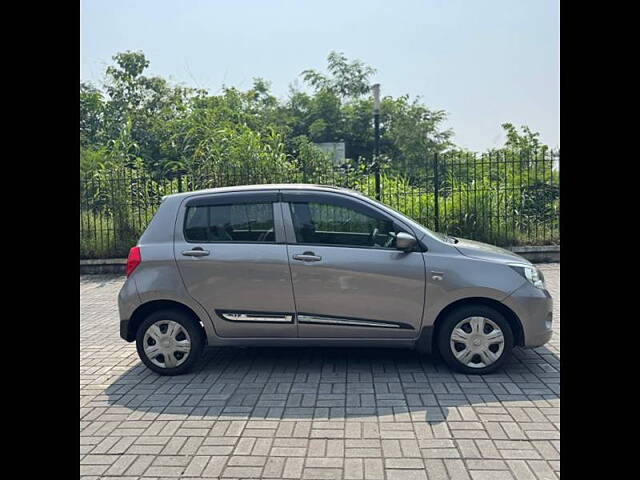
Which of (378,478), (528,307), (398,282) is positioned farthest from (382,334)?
(378,478)

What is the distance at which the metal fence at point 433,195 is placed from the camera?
40.6 ft

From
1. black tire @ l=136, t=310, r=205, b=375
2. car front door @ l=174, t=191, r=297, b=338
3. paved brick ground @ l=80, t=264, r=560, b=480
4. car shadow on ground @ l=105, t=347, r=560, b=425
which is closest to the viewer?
paved brick ground @ l=80, t=264, r=560, b=480

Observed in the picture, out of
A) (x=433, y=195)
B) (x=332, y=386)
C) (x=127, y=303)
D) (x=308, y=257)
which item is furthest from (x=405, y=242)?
(x=433, y=195)

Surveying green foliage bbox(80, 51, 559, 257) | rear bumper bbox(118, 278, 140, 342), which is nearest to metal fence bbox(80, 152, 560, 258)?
green foliage bbox(80, 51, 559, 257)

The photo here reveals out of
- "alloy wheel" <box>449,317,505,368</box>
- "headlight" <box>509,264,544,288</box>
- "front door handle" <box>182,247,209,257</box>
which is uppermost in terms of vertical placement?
"front door handle" <box>182,247,209,257</box>

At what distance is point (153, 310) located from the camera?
532 cm

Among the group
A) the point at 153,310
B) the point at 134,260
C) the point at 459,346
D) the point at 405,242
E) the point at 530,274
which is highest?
the point at 405,242

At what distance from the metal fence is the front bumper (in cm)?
744

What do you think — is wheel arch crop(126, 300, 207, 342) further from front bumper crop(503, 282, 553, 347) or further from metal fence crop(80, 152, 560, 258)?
metal fence crop(80, 152, 560, 258)

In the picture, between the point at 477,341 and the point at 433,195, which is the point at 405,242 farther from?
the point at 433,195

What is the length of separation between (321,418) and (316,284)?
4.29 feet

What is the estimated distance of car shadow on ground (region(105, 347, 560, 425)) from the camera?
4367 mm
